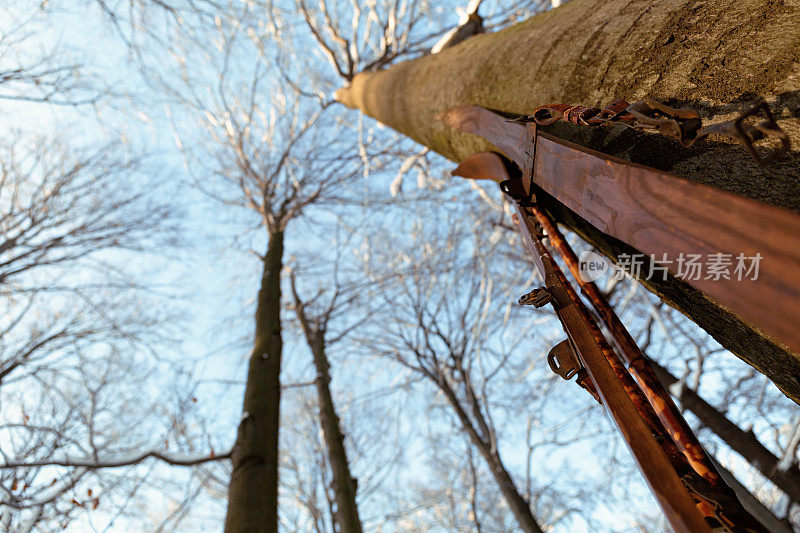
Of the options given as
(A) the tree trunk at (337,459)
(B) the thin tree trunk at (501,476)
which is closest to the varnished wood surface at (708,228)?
(B) the thin tree trunk at (501,476)

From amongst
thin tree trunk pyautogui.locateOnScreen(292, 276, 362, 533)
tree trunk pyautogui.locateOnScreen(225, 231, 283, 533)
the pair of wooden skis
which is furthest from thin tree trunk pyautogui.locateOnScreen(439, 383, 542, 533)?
the pair of wooden skis

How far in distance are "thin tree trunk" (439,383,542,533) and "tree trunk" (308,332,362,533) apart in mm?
1458

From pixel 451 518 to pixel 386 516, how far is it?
5309 mm

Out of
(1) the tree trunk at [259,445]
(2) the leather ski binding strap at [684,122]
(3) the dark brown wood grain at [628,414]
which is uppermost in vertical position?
(1) the tree trunk at [259,445]

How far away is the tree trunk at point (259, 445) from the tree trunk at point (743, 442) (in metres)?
2.58

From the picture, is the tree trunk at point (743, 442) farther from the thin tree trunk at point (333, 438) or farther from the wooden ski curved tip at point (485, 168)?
the thin tree trunk at point (333, 438)

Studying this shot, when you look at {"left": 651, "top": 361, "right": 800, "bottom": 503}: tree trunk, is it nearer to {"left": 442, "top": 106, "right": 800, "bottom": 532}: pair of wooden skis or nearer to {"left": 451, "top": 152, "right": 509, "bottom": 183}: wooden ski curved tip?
{"left": 442, "top": 106, "right": 800, "bottom": 532}: pair of wooden skis

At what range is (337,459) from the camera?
450 cm

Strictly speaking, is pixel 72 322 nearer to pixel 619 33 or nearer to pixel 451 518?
pixel 619 33

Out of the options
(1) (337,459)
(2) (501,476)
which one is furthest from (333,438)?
(2) (501,476)

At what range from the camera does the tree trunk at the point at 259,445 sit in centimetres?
210

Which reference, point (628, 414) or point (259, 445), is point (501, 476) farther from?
point (628, 414)

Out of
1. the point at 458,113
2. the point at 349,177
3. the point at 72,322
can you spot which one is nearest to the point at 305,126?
the point at 349,177

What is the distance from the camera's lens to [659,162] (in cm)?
84
